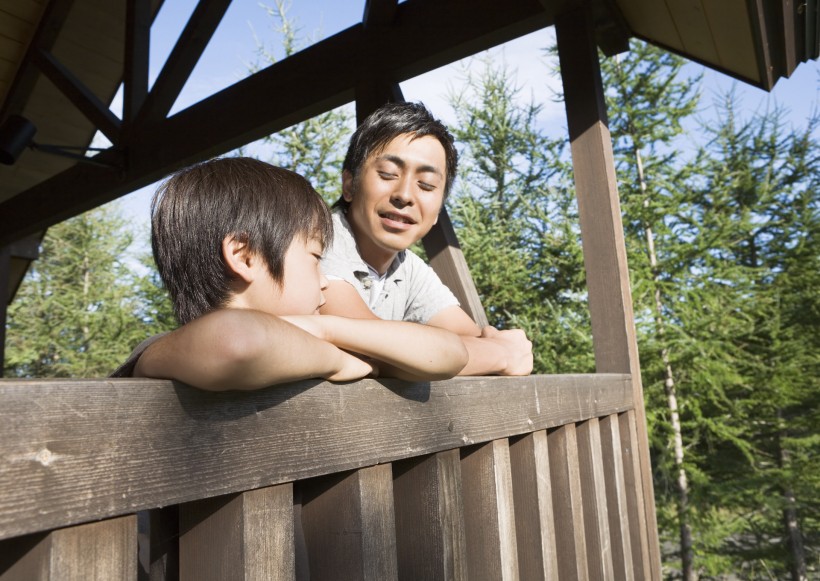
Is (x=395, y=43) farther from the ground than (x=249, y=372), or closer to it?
farther from the ground

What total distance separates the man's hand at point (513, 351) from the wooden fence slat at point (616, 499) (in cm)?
57

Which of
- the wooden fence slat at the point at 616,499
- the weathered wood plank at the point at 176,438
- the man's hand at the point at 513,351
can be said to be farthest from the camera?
the wooden fence slat at the point at 616,499

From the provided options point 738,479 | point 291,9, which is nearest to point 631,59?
point 738,479

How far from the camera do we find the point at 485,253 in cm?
905

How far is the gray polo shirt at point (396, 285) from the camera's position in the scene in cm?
157

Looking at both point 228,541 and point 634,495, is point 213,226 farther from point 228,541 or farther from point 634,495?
Answer: point 634,495

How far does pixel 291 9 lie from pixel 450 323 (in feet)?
36.5

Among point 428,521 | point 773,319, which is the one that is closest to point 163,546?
point 428,521

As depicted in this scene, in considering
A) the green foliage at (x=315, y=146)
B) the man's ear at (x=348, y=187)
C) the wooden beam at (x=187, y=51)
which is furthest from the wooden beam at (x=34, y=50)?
the green foliage at (x=315, y=146)

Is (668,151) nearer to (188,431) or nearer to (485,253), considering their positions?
(485,253)

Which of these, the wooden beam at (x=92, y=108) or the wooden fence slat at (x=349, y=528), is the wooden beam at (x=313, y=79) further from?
the wooden fence slat at (x=349, y=528)

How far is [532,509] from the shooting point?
1330 mm

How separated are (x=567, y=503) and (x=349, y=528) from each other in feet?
2.68

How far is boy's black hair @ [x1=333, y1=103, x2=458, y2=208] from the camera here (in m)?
1.69
